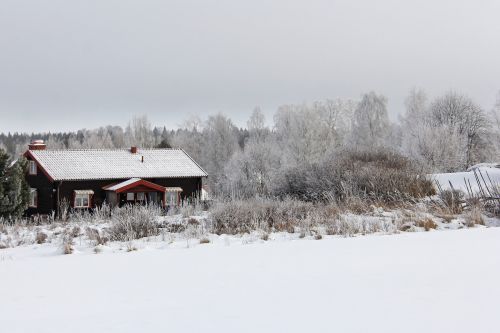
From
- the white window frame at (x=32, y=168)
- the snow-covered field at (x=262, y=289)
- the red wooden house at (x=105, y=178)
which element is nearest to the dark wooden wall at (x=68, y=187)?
the red wooden house at (x=105, y=178)

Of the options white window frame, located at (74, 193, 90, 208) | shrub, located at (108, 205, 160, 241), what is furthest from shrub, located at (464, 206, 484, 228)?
white window frame, located at (74, 193, 90, 208)

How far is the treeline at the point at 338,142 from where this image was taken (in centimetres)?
2050

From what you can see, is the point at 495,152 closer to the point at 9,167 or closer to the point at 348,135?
the point at 348,135

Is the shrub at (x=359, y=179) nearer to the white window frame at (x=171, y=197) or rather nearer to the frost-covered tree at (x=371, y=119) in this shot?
the white window frame at (x=171, y=197)

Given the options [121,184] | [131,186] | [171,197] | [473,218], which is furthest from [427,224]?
[171,197]

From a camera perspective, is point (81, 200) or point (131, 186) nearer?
point (131, 186)

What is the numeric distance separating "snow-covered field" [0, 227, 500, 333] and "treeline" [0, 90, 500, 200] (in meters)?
11.4

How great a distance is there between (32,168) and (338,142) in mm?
30248

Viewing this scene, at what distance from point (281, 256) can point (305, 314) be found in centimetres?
265

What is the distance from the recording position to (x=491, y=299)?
4852 millimetres

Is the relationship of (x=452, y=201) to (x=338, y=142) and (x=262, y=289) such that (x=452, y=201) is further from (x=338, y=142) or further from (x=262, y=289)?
(x=338, y=142)

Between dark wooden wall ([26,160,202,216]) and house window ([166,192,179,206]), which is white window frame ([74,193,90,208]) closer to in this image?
dark wooden wall ([26,160,202,216])

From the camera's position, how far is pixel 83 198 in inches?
1341

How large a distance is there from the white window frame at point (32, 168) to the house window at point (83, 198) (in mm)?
3669
